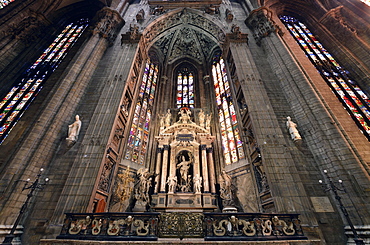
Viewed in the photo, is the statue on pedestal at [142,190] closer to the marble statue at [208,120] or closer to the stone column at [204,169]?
the stone column at [204,169]

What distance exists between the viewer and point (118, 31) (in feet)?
52.8

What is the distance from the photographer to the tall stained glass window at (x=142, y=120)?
1325 centimetres

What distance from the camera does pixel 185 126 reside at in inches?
575

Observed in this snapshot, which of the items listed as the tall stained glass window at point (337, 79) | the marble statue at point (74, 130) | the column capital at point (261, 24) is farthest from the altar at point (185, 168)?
the tall stained glass window at point (337, 79)

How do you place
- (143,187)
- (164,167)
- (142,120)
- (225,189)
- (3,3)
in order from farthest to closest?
(3,3) < (142,120) < (164,167) < (225,189) < (143,187)

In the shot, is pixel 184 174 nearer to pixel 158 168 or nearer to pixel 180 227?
pixel 158 168

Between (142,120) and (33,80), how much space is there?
9.05 metres

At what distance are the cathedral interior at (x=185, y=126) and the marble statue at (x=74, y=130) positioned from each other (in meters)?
0.23

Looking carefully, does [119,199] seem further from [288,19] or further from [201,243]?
[288,19]

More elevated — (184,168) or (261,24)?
(261,24)

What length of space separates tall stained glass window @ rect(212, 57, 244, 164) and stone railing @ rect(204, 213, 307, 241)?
21.2ft

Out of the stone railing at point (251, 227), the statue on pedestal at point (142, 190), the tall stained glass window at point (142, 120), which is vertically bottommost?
the stone railing at point (251, 227)

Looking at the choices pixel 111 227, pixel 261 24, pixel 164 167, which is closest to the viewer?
pixel 111 227

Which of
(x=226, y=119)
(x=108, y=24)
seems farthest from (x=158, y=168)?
(x=108, y=24)
